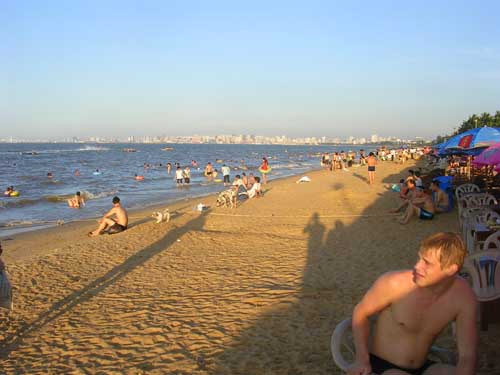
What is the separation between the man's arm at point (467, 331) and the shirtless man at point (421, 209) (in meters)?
7.53

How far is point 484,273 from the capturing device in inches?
140

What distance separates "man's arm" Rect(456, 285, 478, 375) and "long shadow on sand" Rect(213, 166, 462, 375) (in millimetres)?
1611

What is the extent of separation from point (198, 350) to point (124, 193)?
17379mm

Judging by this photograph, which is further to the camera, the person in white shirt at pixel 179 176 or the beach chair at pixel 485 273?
the person in white shirt at pixel 179 176

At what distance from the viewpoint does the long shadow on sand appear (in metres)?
3.62

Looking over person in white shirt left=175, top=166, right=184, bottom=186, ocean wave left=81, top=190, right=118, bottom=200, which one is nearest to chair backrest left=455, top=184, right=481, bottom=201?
ocean wave left=81, top=190, right=118, bottom=200

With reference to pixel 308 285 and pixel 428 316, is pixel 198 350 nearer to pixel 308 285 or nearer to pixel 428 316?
pixel 308 285

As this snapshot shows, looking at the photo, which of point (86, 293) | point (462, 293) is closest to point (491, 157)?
point (462, 293)

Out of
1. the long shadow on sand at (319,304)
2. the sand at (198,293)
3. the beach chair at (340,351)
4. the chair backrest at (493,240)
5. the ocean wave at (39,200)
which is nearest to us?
the beach chair at (340,351)

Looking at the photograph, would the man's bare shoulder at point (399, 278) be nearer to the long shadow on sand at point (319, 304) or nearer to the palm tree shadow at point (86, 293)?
the long shadow on sand at point (319, 304)

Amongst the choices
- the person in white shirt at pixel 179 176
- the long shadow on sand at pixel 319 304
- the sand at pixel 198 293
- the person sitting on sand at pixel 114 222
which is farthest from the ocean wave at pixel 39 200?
the long shadow on sand at pixel 319 304

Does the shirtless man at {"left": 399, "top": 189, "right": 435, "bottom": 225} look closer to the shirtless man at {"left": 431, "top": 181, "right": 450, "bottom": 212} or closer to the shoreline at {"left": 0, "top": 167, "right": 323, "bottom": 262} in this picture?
the shirtless man at {"left": 431, "top": 181, "right": 450, "bottom": 212}

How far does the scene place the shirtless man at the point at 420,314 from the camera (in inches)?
76.9

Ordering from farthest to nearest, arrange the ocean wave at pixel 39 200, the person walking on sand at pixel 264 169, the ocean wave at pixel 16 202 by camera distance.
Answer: the person walking on sand at pixel 264 169 < the ocean wave at pixel 39 200 < the ocean wave at pixel 16 202
